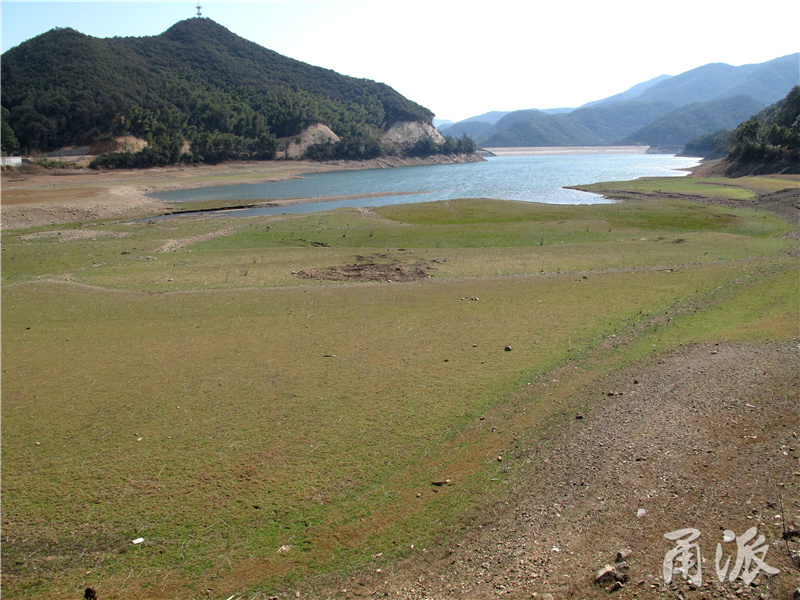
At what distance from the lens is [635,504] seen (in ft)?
20.3

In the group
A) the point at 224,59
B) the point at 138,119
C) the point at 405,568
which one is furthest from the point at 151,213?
the point at 224,59

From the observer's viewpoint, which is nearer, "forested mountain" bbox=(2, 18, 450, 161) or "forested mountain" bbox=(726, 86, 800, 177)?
"forested mountain" bbox=(726, 86, 800, 177)

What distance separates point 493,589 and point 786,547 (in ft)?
9.60

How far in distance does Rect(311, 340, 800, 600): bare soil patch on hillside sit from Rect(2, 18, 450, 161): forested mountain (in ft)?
358

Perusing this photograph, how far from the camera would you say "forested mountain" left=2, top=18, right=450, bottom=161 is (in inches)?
4348

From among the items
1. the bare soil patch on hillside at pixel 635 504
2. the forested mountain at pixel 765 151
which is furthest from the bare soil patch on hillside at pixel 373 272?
the forested mountain at pixel 765 151

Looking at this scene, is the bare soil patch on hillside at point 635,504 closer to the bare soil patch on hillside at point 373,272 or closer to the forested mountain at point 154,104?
the bare soil patch on hillside at point 373,272

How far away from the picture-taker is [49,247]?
93.9ft

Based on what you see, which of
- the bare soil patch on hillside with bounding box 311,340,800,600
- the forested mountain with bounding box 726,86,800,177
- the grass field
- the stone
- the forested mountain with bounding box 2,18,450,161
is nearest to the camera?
the stone

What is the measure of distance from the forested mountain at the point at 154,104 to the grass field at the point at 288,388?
9708cm

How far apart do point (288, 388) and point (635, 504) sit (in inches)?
246

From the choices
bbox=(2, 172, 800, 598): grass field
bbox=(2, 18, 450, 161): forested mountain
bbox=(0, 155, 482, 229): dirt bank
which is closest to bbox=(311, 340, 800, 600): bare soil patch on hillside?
bbox=(2, 172, 800, 598): grass field

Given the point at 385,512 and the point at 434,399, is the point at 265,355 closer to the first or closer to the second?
the point at 434,399

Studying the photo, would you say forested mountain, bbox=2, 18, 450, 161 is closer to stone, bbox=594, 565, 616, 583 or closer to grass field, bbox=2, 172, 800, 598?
grass field, bbox=2, 172, 800, 598
